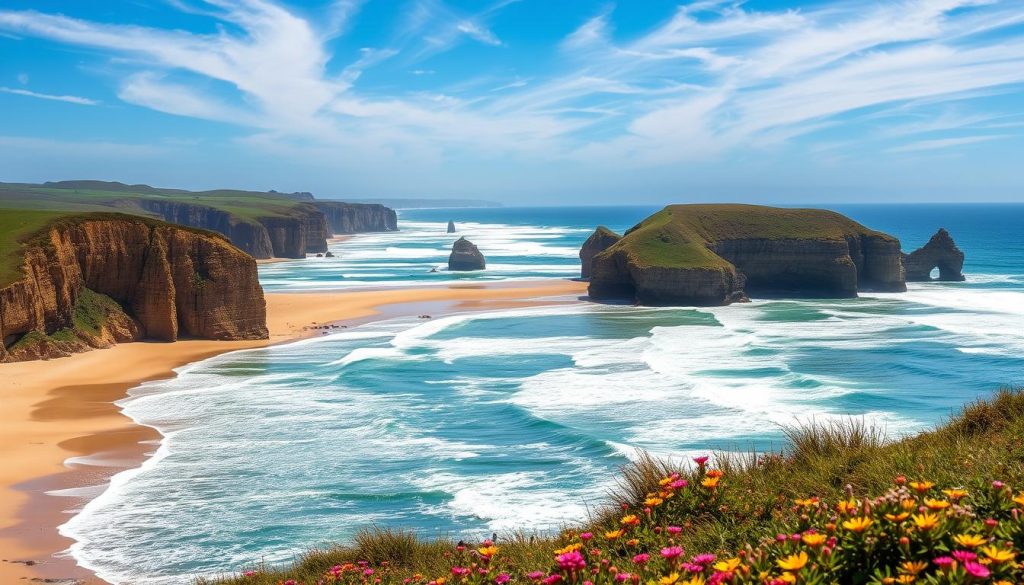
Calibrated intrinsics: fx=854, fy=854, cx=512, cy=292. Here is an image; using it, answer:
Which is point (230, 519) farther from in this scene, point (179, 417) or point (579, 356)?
point (579, 356)

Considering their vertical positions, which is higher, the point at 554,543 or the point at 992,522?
the point at 992,522

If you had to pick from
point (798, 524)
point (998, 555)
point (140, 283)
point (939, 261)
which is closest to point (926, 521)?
point (998, 555)

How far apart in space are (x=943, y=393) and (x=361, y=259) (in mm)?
95688

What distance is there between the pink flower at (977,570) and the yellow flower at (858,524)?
23.8 inches

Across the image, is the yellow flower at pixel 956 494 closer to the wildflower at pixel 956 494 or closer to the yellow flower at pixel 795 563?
the wildflower at pixel 956 494

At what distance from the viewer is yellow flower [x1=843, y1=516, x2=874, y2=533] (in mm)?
4477

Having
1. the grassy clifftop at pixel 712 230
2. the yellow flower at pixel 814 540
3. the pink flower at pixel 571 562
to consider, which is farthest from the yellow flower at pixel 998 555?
the grassy clifftop at pixel 712 230

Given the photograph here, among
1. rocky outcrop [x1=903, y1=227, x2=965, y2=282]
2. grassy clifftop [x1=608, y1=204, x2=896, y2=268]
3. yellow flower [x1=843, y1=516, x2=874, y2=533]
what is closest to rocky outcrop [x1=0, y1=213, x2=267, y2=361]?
grassy clifftop [x1=608, y1=204, x2=896, y2=268]

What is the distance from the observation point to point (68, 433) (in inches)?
1090

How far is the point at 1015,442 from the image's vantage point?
804 cm

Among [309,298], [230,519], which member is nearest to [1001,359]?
[230,519]

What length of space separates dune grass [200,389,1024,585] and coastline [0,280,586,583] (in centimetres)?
1020

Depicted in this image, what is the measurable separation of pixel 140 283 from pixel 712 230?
5044 cm

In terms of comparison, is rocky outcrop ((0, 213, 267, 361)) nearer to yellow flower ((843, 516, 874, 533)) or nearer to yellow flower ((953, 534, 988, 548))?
yellow flower ((843, 516, 874, 533))
